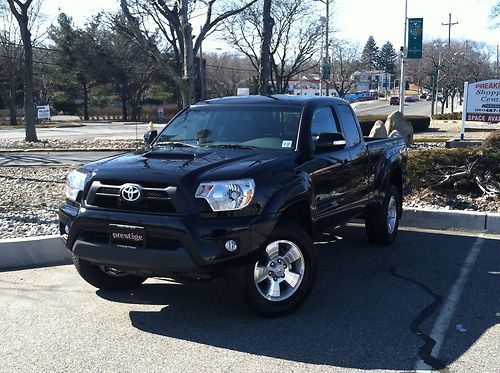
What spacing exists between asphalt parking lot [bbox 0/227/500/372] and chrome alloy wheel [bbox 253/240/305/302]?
223 mm

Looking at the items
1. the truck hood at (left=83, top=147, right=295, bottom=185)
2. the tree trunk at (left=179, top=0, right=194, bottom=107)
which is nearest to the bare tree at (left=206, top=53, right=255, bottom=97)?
the tree trunk at (left=179, top=0, right=194, bottom=107)

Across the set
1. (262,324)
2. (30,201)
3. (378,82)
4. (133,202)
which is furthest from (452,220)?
(378,82)

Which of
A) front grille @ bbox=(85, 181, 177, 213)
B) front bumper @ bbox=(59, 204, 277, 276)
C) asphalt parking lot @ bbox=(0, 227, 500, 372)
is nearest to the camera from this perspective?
asphalt parking lot @ bbox=(0, 227, 500, 372)

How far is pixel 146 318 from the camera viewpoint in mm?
4637

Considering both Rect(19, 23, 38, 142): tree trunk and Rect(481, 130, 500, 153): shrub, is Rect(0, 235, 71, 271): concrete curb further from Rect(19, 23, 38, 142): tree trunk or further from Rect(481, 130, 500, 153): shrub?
Rect(19, 23, 38, 142): tree trunk

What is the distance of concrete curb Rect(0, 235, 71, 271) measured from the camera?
6141mm

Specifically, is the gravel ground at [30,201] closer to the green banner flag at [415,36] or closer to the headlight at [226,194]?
the headlight at [226,194]

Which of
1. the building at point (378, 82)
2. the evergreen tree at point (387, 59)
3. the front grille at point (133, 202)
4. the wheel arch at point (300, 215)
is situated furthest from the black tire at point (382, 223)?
the evergreen tree at point (387, 59)

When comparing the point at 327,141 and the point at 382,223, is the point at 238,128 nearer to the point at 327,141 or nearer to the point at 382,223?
A: the point at 327,141

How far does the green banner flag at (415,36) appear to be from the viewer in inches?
985

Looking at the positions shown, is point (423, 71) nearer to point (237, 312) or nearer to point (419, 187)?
point (419, 187)

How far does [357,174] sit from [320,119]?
0.83 m

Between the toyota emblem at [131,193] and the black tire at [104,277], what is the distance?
988mm

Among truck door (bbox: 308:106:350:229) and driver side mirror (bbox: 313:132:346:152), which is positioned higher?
driver side mirror (bbox: 313:132:346:152)
